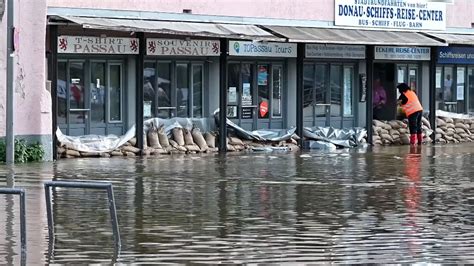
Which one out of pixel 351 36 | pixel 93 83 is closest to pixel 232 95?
pixel 351 36

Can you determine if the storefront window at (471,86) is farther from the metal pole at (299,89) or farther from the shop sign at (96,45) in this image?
the shop sign at (96,45)

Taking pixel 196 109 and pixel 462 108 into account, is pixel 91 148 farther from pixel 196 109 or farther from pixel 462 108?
pixel 462 108

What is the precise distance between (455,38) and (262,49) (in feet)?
22.0

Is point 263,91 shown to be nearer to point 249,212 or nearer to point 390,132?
point 390,132

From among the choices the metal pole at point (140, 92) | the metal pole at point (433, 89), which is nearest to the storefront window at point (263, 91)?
the metal pole at point (140, 92)

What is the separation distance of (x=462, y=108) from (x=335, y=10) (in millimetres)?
7100

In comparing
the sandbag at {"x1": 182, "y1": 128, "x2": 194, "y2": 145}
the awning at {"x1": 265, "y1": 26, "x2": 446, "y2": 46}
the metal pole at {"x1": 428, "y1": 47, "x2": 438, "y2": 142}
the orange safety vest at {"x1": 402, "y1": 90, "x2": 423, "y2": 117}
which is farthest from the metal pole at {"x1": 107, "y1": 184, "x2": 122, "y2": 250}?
the metal pole at {"x1": 428, "y1": 47, "x2": 438, "y2": 142}

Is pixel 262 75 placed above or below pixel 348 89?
above

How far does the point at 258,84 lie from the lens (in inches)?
1260

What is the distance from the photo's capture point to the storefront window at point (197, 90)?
30.6 m

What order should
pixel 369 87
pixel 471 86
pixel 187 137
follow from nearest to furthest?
pixel 187 137 → pixel 369 87 → pixel 471 86

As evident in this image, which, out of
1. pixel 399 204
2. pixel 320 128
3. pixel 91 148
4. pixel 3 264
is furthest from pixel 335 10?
pixel 3 264

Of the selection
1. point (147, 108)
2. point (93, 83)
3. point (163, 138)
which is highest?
point (93, 83)

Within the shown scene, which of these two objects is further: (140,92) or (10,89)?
(140,92)
